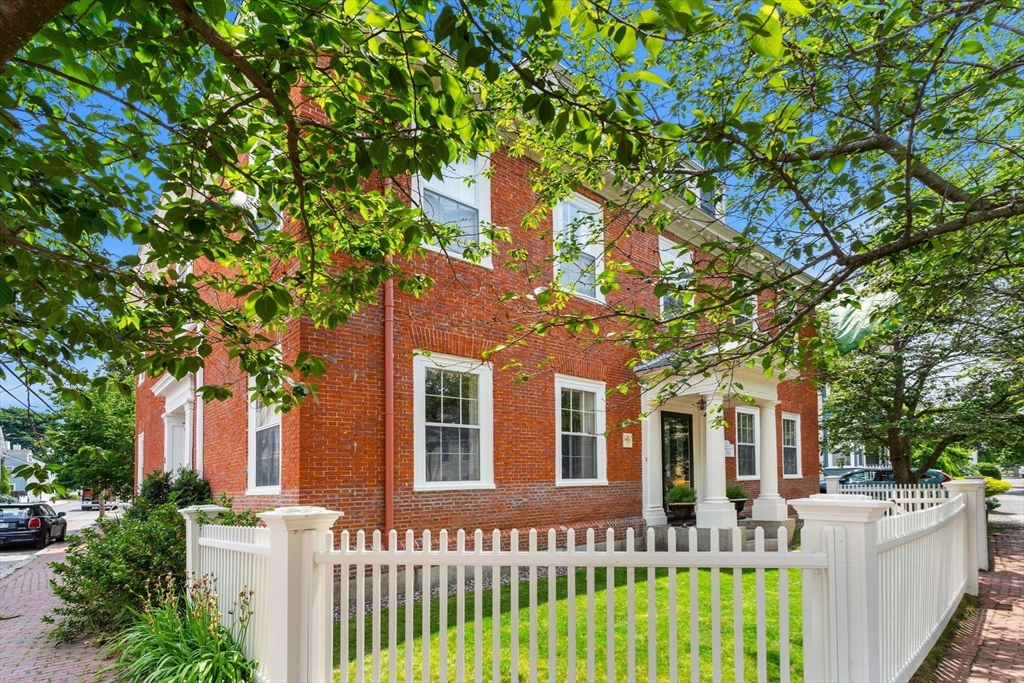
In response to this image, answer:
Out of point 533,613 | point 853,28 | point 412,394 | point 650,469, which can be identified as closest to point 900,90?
point 853,28

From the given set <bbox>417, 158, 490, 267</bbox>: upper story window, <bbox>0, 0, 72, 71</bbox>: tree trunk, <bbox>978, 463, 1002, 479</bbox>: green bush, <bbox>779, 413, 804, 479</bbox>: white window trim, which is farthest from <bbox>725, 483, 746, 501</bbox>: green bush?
<bbox>978, 463, 1002, 479</bbox>: green bush

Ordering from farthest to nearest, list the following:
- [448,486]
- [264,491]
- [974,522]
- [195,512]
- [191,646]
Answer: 1. [974,522]
2. [448,486]
3. [264,491]
4. [195,512]
5. [191,646]

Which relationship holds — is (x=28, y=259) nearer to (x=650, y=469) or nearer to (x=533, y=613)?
(x=533, y=613)

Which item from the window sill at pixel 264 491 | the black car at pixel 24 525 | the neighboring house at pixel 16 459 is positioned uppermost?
the neighboring house at pixel 16 459

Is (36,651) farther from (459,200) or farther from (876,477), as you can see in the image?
(876,477)

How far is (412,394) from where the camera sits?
924 centimetres

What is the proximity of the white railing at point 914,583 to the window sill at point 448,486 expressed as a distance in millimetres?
5650

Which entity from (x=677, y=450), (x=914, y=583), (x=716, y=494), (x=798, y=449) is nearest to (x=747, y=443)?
(x=677, y=450)

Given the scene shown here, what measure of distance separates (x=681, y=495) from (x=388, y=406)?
704 centimetres

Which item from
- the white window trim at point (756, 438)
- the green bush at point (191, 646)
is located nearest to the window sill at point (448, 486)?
the green bush at point (191, 646)

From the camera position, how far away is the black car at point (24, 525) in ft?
55.6

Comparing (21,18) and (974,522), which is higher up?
(21,18)

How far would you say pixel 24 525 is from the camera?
56.0ft

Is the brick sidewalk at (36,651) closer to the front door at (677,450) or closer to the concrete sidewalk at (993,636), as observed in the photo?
the concrete sidewalk at (993,636)
